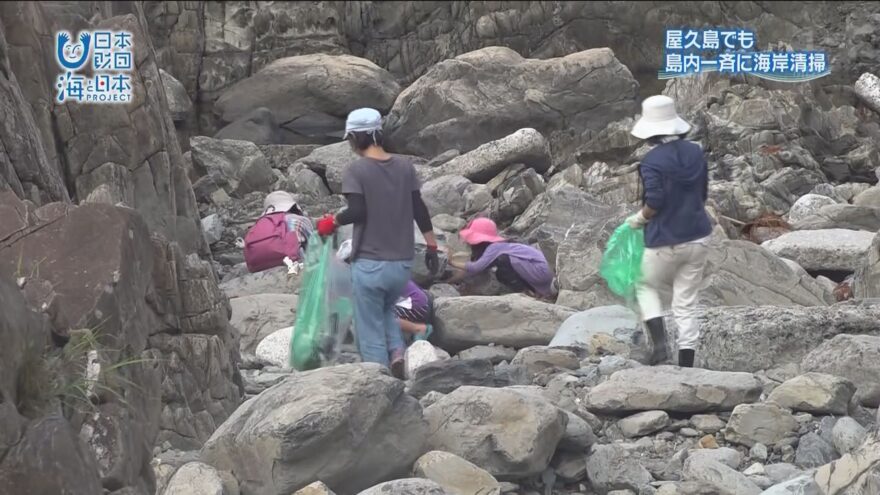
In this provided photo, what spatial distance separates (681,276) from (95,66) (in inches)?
269

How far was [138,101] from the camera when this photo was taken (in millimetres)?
12094

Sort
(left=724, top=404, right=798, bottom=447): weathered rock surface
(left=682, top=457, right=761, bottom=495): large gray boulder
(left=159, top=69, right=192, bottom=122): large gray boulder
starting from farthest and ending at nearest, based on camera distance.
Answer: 1. (left=159, top=69, right=192, bottom=122): large gray boulder
2. (left=724, top=404, right=798, bottom=447): weathered rock surface
3. (left=682, top=457, right=761, bottom=495): large gray boulder

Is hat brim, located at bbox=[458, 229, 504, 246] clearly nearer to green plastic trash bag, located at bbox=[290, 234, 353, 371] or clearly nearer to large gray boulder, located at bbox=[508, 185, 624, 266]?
large gray boulder, located at bbox=[508, 185, 624, 266]

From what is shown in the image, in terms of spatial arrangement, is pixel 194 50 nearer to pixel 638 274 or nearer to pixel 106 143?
pixel 106 143

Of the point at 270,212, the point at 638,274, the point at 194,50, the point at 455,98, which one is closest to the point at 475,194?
the point at 270,212

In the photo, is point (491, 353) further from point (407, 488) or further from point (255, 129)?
point (255, 129)

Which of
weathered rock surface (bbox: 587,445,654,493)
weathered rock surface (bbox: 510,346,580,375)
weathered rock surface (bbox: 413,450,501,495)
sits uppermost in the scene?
weathered rock surface (bbox: 413,450,501,495)

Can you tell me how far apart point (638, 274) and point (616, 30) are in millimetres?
21786

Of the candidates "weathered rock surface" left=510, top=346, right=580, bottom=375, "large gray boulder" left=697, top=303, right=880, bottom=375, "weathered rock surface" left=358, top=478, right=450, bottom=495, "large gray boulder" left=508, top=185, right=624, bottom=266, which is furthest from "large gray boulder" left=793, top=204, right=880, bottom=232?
"weathered rock surface" left=358, top=478, right=450, bottom=495

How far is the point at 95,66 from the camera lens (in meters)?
12.0

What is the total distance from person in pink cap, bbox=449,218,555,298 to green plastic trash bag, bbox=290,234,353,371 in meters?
3.13

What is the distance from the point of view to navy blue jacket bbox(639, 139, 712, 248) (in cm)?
699

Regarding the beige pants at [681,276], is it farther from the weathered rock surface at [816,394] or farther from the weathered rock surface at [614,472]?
the weathered rock surface at [614,472]

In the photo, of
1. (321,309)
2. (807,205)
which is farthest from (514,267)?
(807,205)
